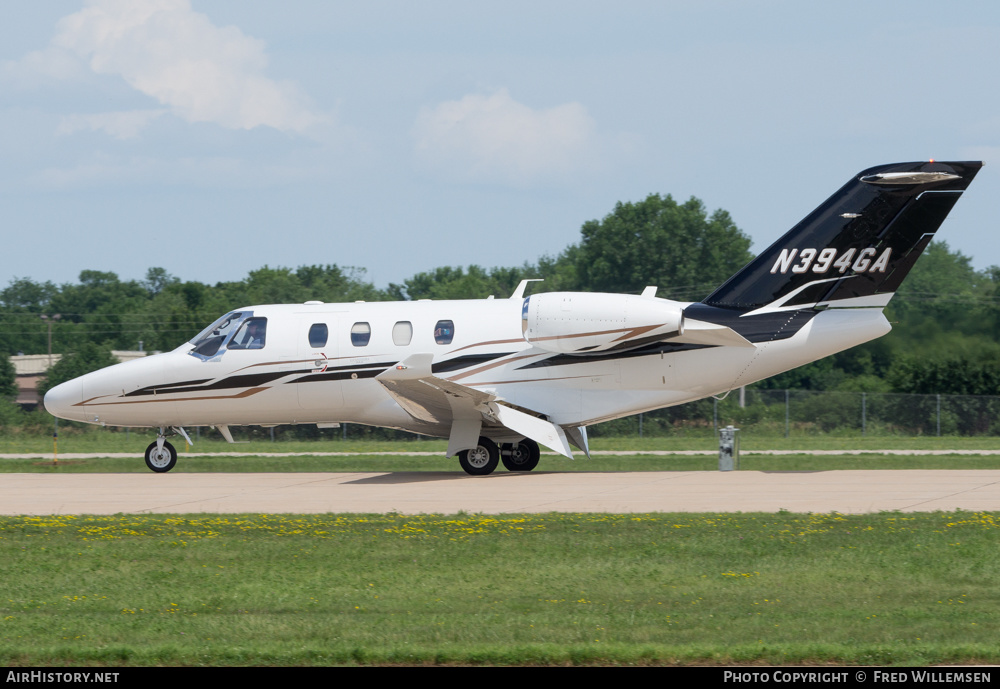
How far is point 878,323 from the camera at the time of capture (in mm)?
20031

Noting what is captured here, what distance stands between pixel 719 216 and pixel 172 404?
180ft

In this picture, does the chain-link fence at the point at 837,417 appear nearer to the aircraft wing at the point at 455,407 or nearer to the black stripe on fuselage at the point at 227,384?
the aircraft wing at the point at 455,407

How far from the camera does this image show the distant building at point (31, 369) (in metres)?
67.3

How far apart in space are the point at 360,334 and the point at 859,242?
9448mm

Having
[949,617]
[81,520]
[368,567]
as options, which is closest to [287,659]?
[368,567]

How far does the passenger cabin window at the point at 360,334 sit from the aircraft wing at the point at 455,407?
128 cm

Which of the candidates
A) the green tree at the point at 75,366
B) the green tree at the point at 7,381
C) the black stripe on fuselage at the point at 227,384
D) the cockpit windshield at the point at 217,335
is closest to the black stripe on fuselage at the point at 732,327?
the black stripe on fuselage at the point at 227,384

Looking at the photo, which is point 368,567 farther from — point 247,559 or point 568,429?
point 568,429

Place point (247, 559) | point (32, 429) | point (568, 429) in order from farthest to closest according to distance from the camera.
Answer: point (32, 429) → point (568, 429) → point (247, 559)

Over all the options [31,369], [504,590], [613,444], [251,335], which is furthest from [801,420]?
[31,369]

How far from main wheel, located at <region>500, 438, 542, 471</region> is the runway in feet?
1.20

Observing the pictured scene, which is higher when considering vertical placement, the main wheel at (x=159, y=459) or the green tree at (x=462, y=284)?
the green tree at (x=462, y=284)

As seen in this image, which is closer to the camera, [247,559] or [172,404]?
[247,559]

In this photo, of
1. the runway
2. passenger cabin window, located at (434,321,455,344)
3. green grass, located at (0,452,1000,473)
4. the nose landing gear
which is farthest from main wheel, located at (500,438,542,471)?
the nose landing gear
